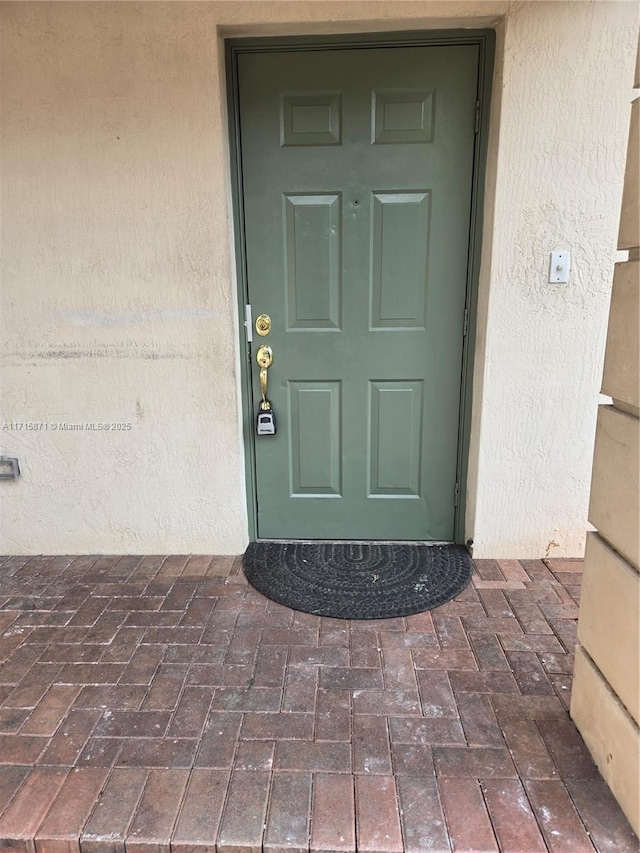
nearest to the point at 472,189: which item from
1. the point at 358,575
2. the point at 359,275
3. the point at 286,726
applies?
the point at 359,275

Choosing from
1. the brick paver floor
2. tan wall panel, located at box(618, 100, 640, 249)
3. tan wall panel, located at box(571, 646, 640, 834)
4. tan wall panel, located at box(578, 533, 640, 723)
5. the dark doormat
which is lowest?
the brick paver floor

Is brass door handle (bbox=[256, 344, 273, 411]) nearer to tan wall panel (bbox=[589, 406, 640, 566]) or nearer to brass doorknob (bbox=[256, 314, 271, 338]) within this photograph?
brass doorknob (bbox=[256, 314, 271, 338])

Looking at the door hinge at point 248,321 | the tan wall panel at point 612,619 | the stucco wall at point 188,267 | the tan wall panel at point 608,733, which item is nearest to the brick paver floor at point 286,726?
the tan wall panel at point 608,733

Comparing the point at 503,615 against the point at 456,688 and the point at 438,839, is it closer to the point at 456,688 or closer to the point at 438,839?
the point at 456,688

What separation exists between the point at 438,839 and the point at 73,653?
1.53m

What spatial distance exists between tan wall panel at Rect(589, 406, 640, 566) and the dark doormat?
3.52 feet

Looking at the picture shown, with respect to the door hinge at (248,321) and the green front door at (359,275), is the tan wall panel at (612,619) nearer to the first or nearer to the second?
the green front door at (359,275)

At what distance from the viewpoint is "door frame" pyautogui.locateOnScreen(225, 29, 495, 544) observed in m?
2.48

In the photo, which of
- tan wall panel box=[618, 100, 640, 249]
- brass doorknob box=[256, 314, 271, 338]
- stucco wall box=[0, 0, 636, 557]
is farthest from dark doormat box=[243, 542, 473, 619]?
tan wall panel box=[618, 100, 640, 249]

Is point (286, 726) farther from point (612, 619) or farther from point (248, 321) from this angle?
point (248, 321)

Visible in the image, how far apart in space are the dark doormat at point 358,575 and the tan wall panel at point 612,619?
87 centimetres

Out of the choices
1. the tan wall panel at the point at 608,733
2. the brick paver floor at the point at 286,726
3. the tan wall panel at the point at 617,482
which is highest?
the tan wall panel at the point at 617,482

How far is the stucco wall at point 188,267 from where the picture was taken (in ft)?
7.87

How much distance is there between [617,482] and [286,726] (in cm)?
131
